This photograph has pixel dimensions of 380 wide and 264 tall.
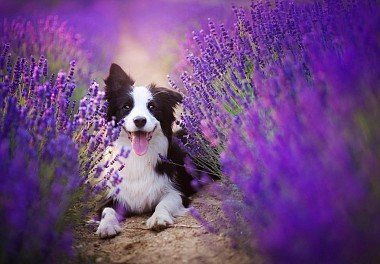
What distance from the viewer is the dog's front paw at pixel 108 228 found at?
273cm

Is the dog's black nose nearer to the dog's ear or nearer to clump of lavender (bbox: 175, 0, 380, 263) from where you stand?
the dog's ear

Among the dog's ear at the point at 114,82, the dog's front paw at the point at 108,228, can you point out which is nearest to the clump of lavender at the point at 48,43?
the dog's ear at the point at 114,82

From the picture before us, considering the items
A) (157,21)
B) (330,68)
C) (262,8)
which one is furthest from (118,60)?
(330,68)

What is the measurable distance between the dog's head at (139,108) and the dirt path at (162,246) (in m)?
0.63

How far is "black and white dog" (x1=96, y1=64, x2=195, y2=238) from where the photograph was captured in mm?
3162

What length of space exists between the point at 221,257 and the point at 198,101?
112cm

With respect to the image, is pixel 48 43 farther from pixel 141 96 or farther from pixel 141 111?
A: pixel 141 111

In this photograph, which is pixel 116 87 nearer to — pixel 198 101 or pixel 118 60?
pixel 198 101

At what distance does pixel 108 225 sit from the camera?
110 inches

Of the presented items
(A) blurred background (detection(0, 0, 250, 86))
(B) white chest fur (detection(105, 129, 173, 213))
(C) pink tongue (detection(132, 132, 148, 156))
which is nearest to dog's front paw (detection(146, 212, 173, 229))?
(B) white chest fur (detection(105, 129, 173, 213))

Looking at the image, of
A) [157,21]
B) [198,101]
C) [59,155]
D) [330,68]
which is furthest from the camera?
[157,21]

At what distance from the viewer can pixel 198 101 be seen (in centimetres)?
297

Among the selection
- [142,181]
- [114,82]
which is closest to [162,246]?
[142,181]

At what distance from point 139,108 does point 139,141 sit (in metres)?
0.24
